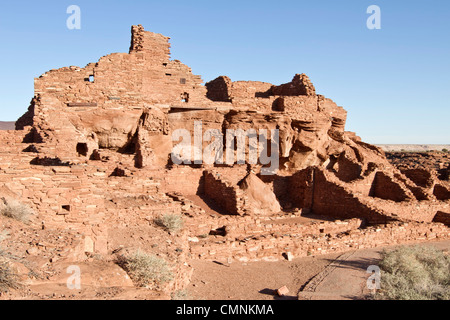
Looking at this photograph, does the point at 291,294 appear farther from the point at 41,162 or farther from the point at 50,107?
the point at 50,107

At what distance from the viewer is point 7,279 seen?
11.9 ft

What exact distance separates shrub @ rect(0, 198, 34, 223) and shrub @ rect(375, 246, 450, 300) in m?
5.70

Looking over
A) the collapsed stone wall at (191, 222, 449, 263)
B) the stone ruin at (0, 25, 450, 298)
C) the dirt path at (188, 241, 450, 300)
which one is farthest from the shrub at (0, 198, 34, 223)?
the collapsed stone wall at (191, 222, 449, 263)

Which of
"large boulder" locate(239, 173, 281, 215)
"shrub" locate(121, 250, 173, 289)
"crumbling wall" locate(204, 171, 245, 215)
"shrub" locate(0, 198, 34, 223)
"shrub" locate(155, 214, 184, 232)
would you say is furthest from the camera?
"large boulder" locate(239, 173, 281, 215)

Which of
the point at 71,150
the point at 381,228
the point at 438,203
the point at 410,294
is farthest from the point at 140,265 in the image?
the point at 438,203

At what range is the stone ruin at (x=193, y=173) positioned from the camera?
22.0ft

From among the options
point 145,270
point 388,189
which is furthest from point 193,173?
point 145,270

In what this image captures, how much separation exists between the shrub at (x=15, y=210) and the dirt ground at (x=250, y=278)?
2.94 m

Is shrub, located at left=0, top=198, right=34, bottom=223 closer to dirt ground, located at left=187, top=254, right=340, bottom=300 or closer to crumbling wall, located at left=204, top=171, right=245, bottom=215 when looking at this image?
dirt ground, located at left=187, top=254, right=340, bottom=300

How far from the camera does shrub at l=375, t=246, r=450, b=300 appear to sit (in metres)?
6.10

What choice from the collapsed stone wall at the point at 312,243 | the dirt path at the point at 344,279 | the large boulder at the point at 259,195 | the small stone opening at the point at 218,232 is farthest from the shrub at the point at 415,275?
the large boulder at the point at 259,195

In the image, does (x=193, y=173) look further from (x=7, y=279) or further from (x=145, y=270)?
(x=7, y=279)

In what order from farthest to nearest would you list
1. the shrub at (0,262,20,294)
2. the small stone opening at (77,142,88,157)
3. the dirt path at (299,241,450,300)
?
the small stone opening at (77,142,88,157) < the dirt path at (299,241,450,300) < the shrub at (0,262,20,294)

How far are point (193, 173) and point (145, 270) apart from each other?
28.0 feet
